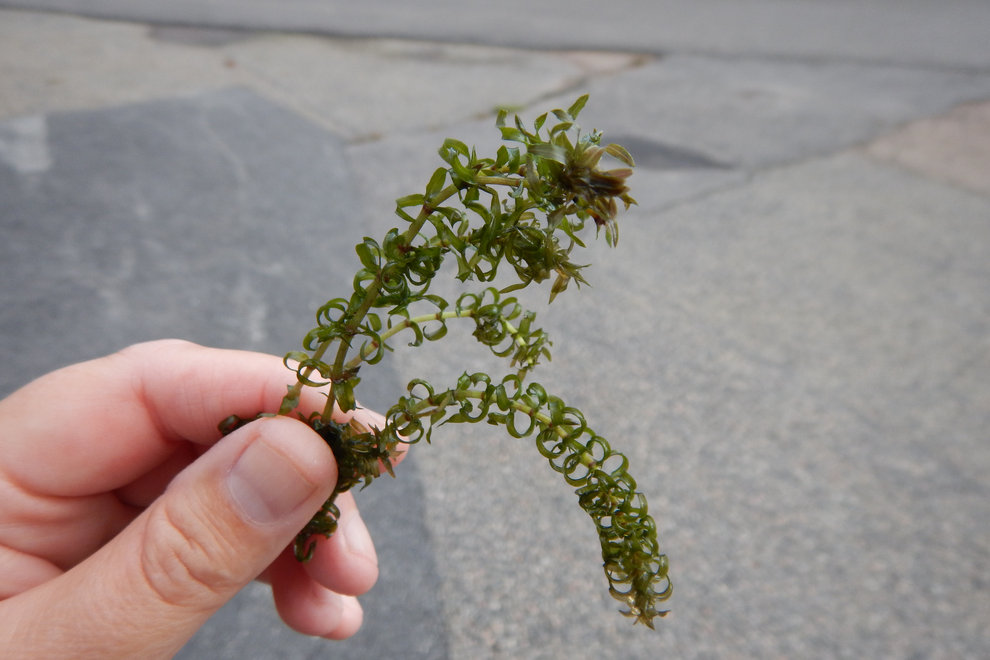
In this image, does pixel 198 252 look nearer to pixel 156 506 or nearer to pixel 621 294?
pixel 621 294

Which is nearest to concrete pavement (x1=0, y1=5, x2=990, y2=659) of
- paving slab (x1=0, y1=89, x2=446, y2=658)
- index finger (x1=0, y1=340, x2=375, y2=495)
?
paving slab (x1=0, y1=89, x2=446, y2=658)

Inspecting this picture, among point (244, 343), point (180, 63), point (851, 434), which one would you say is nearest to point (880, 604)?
point (851, 434)

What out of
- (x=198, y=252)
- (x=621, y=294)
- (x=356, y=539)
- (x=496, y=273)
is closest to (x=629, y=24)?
(x=621, y=294)

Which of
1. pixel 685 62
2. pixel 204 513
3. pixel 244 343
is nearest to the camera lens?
pixel 204 513

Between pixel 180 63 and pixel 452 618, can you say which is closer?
pixel 452 618

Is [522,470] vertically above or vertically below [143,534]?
below

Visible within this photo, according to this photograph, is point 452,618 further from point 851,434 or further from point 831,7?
point 831,7

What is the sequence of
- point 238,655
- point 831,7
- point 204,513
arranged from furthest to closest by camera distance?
point 831,7 < point 238,655 < point 204,513
